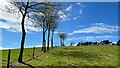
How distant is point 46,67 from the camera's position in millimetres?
34812

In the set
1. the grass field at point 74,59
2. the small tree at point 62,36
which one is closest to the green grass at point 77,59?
the grass field at point 74,59

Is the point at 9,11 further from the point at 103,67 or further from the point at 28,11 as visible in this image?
the point at 103,67

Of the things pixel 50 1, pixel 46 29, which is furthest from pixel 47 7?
pixel 46 29

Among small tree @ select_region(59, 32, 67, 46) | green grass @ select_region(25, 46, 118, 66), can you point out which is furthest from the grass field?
small tree @ select_region(59, 32, 67, 46)

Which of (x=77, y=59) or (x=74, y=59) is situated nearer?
(x=74, y=59)

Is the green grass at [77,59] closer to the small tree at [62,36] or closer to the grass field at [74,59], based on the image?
the grass field at [74,59]

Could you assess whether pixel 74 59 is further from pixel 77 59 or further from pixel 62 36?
pixel 62 36

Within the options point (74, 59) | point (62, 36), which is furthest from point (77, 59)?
point (62, 36)

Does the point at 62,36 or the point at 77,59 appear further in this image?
the point at 62,36

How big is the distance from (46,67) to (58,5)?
1785 centimetres

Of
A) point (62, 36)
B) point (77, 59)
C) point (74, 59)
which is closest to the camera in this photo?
point (74, 59)

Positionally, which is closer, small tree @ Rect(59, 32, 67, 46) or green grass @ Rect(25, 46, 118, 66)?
green grass @ Rect(25, 46, 118, 66)

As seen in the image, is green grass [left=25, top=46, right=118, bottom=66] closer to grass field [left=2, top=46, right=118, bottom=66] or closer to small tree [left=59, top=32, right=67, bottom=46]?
grass field [left=2, top=46, right=118, bottom=66]

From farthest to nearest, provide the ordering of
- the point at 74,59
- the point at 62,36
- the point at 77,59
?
the point at 62,36 → the point at 77,59 → the point at 74,59
